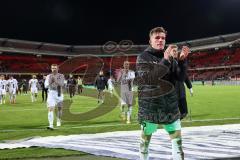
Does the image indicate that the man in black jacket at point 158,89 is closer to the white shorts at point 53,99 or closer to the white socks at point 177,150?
the white socks at point 177,150

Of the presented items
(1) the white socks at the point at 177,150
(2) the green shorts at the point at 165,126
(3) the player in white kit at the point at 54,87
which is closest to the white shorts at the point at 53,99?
(3) the player in white kit at the point at 54,87

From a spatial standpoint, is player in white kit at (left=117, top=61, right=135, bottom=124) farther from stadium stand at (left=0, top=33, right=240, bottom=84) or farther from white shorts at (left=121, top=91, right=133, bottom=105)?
stadium stand at (left=0, top=33, right=240, bottom=84)

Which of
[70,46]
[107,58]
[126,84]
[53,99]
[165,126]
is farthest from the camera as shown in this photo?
[107,58]

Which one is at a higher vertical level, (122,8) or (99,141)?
(122,8)

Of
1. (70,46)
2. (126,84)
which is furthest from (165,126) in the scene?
(70,46)

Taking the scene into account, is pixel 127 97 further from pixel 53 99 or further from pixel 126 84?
pixel 53 99

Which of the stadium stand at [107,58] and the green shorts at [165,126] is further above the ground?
the stadium stand at [107,58]

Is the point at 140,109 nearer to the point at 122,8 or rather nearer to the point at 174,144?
the point at 174,144

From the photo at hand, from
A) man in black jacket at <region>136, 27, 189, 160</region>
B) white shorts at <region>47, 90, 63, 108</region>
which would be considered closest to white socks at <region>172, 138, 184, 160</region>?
man in black jacket at <region>136, 27, 189, 160</region>

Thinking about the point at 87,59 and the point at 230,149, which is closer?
the point at 230,149

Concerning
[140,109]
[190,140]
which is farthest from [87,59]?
[140,109]

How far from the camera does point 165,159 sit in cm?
721

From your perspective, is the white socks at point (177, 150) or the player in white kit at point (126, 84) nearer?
the white socks at point (177, 150)

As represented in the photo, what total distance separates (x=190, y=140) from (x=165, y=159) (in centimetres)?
267
